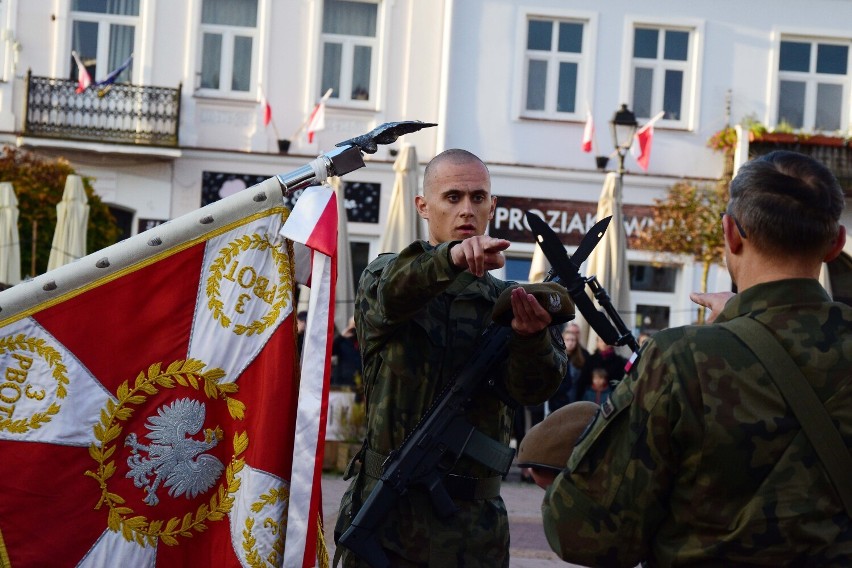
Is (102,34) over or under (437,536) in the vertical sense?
over

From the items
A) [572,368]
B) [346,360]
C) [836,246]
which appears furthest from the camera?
[346,360]

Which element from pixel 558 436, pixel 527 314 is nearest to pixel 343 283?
pixel 527 314

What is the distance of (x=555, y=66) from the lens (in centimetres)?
2347

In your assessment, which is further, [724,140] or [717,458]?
[724,140]

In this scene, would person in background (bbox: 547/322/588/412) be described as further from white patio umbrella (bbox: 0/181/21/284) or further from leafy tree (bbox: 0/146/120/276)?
leafy tree (bbox: 0/146/120/276)

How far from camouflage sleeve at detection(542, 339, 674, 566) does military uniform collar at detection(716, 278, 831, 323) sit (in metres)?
0.21

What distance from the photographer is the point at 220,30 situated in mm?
23047

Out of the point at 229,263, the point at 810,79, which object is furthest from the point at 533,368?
the point at 810,79

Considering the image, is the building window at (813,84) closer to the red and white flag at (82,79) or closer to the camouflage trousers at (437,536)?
the red and white flag at (82,79)

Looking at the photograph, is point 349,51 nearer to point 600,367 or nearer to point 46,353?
point 600,367

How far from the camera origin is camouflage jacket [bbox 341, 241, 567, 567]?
143 inches

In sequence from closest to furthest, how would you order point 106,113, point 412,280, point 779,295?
1. point 779,295
2. point 412,280
3. point 106,113

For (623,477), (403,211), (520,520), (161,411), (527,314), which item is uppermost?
(403,211)

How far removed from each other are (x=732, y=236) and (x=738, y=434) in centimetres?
→ 44
